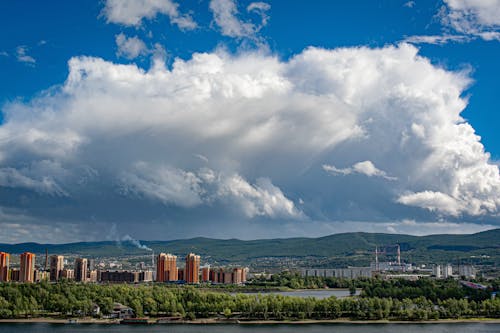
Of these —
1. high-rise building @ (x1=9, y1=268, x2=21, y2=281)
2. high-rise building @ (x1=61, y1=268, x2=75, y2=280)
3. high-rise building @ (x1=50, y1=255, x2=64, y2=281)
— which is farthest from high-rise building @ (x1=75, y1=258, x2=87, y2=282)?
high-rise building @ (x1=9, y1=268, x2=21, y2=281)

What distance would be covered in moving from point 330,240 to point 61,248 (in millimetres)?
65416

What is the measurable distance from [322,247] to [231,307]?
10590 centimetres

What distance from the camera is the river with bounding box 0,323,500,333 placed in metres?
26.3

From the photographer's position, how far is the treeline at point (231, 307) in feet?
99.2

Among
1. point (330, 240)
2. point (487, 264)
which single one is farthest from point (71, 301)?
point (330, 240)

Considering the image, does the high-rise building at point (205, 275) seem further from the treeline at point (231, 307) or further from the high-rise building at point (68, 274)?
the treeline at point (231, 307)

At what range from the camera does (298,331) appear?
86.2 feet

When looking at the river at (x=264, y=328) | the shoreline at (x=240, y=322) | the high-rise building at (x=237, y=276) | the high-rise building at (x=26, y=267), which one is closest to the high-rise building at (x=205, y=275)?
the high-rise building at (x=237, y=276)

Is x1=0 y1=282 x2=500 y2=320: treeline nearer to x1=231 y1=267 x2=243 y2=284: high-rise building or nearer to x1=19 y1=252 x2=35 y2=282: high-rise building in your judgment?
x1=19 y1=252 x2=35 y2=282: high-rise building

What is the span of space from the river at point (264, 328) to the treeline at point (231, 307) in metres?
1.66

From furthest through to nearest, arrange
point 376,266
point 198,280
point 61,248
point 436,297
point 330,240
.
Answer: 1. point 61,248
2. point 330,240
3. point 376,266
4. point 198,280
5. point 436,297

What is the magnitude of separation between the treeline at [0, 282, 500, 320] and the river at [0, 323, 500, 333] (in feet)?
5.44

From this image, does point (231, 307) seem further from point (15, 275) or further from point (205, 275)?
point (205, 275)

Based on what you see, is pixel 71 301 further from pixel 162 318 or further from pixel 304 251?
pixel 304 251
